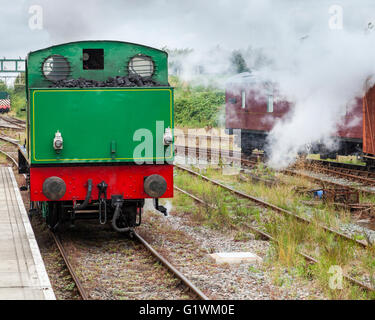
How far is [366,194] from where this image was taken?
11406 millimetres

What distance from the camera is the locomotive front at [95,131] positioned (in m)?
7.18

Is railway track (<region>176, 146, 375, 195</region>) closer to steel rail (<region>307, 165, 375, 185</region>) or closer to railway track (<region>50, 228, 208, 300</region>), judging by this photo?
steel rail (<region>307, 165, 375, 185</region>)

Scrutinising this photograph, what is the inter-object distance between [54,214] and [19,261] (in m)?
1.52

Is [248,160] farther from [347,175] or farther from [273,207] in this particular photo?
[273,207]

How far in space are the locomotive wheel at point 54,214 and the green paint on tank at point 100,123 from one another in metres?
0.94

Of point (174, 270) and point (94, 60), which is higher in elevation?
point (94, 60)

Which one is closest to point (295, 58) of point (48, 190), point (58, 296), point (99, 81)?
point (99, 81)

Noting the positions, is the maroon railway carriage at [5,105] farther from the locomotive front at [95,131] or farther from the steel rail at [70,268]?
the locomotive front at [95,131]

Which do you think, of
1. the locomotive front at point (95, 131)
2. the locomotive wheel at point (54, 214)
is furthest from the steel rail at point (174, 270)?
the locomotive wheel at point (54, 214)

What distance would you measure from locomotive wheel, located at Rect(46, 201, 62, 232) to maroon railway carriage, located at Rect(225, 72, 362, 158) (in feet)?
29.6

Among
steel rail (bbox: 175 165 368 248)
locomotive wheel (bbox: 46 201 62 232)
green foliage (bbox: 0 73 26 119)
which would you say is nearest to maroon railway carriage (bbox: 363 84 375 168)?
steel rail (bbox: 175 165 368 248)

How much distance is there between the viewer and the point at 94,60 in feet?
26.2

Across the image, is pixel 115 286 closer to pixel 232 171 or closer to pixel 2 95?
pixel 232 171

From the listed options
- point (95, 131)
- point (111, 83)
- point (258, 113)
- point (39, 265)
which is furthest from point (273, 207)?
point (258, 113)
